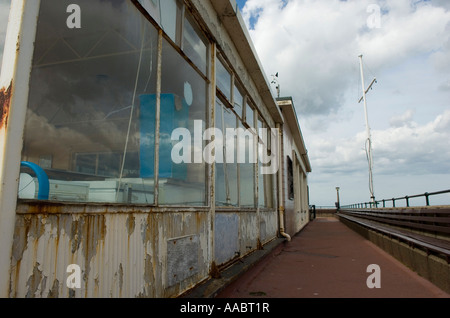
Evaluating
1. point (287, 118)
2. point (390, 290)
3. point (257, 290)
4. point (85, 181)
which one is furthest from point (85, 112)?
point (287, 118)

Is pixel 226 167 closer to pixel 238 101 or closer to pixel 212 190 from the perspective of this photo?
pixel 212 190

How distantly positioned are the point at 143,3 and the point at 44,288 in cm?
251

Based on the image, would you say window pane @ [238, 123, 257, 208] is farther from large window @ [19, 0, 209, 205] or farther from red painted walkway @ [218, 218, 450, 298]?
large window @ [19, 0, 209, 205]

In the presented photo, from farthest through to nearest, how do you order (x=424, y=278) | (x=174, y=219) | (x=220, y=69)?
(x=220, y=69) < (x=424, y=278) < (x=174, y=219)

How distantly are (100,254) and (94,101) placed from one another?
115 cm

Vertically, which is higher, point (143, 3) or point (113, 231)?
point (143, 3)

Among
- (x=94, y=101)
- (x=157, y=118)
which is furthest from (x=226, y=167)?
(x=94, y=101)

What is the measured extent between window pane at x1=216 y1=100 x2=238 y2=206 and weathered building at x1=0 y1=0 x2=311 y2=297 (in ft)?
0.17

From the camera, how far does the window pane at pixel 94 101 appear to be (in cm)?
191

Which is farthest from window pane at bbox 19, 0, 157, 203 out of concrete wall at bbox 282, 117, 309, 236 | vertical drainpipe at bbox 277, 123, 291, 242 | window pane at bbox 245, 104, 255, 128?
concrete wall at bbox 282, 117, 309, 236

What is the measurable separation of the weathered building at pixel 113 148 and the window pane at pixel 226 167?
0.05 meters

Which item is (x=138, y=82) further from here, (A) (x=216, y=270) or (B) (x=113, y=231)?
(A) (x=216, y=270)

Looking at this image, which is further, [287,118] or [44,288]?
[287,118]

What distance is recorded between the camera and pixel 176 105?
3.62 m
